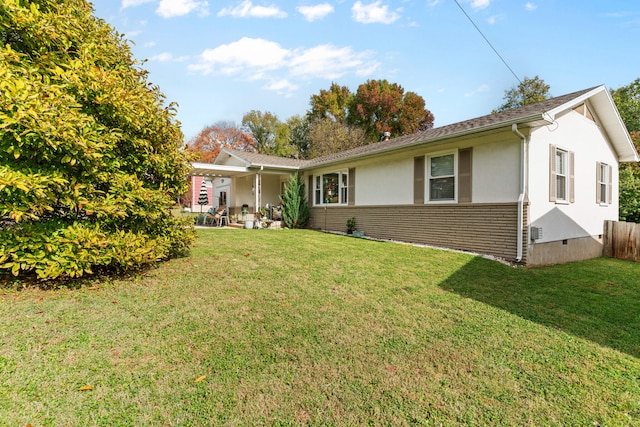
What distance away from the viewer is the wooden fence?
32.2ft

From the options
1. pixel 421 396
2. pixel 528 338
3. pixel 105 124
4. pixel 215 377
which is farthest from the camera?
pixel 105 124

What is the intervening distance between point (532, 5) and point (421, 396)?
33.0ft

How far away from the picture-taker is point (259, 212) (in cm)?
1377

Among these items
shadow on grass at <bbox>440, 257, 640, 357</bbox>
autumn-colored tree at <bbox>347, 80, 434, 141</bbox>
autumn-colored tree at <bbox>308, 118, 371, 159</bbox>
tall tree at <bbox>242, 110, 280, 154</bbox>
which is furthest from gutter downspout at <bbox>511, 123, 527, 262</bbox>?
→ tall tree at <bbox>242, 110, 280, 154</bbox>

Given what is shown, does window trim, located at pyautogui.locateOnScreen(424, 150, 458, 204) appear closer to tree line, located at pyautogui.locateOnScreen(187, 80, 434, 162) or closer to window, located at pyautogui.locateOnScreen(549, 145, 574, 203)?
window, located at pyautogui.locateOnScreen(549, 145, 574, 203)

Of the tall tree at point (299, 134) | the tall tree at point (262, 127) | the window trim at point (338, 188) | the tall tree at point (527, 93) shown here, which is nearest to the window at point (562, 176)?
the window trim at point (338, 188)

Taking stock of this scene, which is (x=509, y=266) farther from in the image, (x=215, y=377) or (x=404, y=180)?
(x=215, y=377)

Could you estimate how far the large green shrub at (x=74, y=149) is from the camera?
3709 millimetres

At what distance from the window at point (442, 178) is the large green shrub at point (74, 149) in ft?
21.8

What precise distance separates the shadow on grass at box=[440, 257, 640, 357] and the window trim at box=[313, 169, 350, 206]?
19.3 ft

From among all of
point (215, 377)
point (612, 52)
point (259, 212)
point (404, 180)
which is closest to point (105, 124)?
point (215, 377)

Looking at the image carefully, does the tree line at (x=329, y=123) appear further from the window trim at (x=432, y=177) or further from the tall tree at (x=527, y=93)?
the window trim at (x=432, y=177)

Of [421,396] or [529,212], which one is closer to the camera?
[421,396]

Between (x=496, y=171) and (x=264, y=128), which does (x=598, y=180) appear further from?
(x=264, y=128)
